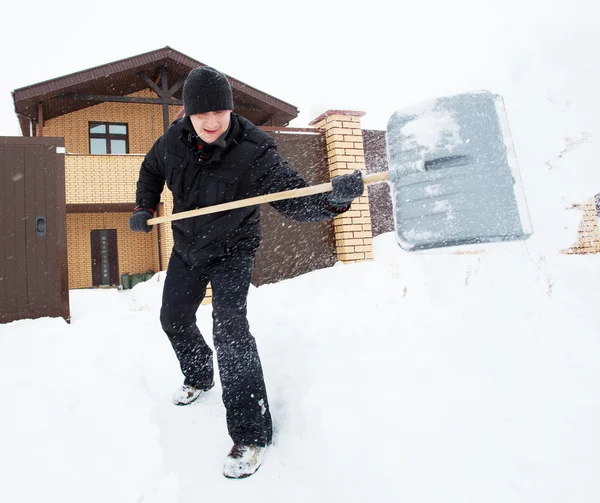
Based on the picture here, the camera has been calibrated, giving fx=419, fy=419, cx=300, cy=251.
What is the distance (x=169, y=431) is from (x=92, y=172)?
1153cm

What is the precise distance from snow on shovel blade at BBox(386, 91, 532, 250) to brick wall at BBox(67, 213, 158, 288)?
44.5 ft

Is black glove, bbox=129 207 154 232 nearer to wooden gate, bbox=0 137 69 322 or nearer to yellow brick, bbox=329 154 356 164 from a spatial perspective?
wooden gate, bbox=0 137 69 322

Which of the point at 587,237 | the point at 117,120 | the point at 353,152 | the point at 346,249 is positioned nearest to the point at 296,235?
the point at 346,249

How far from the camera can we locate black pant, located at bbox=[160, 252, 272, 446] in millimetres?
1864

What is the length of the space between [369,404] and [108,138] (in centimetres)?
1465

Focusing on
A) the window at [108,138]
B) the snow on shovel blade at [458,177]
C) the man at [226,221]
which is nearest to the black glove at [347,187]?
the man at [226,221]

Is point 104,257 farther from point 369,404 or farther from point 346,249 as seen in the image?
point 369,404

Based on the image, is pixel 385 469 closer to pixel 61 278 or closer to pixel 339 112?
pixel 61 278

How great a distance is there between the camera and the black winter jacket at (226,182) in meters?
2.07

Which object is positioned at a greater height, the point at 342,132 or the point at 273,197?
the point at 342,132

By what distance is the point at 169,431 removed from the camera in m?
2.17

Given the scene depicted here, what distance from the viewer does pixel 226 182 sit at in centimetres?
211

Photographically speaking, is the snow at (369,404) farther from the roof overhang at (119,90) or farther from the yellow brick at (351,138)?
the roof overhang at (119,90)

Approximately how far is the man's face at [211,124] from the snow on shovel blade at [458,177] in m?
0.85
